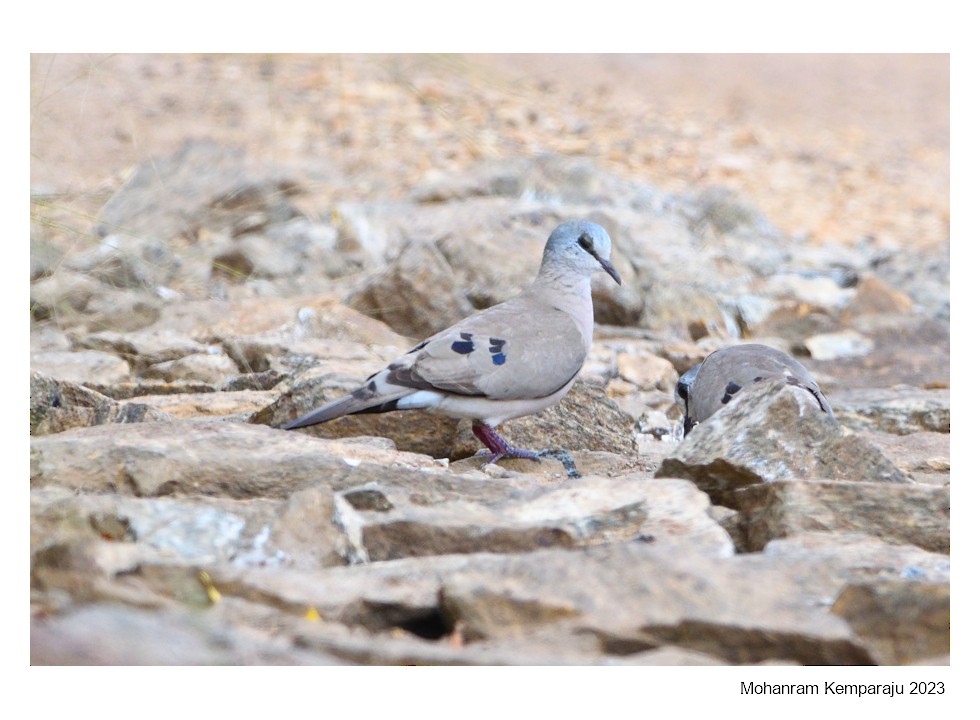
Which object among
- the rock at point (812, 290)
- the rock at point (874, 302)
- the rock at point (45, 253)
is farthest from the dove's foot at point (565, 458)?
the rock at point (874, 302)

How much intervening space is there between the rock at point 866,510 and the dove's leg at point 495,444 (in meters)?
1.38

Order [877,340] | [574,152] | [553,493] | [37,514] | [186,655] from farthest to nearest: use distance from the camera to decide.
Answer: [574,152]
[877,340]
[553,493]
[37,514]
[186,655]

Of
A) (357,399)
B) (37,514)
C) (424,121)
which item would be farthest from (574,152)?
(37,514)

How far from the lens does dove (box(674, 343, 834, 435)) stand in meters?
5.15

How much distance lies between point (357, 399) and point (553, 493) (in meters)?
1.19

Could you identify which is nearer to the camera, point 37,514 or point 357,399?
point 37,514

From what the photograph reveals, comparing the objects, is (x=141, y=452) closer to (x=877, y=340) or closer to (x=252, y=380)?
(x=252, y=380)

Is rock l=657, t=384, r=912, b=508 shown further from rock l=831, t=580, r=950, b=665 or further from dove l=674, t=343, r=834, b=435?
rock l=831, t=580, r=950, b=665

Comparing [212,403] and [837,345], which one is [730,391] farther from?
[837,345]

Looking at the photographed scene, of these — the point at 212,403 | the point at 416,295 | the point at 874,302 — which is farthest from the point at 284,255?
the point at 874,302

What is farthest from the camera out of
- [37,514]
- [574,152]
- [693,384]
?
[574,152]

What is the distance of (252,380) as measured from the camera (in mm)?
5816

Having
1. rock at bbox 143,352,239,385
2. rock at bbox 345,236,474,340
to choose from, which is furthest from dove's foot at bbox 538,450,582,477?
rock at bbox 345,236,474,340

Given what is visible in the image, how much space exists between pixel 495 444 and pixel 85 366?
82.9 inches
